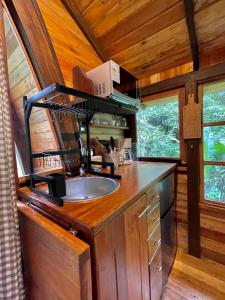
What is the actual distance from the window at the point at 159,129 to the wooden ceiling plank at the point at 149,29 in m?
0.67

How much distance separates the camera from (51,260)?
64cm

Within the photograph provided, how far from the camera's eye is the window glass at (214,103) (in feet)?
4.98

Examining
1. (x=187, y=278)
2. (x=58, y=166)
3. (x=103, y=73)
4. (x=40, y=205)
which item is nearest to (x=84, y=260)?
(x=40, y=205)

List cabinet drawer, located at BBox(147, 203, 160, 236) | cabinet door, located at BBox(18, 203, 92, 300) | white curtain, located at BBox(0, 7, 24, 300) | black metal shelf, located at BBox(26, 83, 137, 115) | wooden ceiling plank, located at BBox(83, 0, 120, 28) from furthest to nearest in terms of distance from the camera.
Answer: wooden ceiling plank, located at BBox(83, 0, 120, 28)
cabinet drawer, located at BBox(147, 203, 160, 236)
black metal shelf, located at BBox(26, 83, 137, 115)
white curtain, located at BBox(0, 7, 24, 300)
cabinet door, located at BBox(18, 203, 92, 300)

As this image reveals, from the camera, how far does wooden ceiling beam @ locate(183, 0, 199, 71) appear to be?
1.22 metres

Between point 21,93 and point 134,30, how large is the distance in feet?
3.82

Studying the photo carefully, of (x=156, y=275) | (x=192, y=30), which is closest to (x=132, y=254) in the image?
(x=156, y=275)

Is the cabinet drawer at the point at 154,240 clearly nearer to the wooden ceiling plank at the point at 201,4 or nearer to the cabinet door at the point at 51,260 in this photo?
the cabinet door at the point at 51,260

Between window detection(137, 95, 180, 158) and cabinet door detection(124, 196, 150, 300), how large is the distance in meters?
1.10

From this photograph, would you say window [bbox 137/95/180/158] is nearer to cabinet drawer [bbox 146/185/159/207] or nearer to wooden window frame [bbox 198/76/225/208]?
wooden window frame [bbox 198/76/225/208]

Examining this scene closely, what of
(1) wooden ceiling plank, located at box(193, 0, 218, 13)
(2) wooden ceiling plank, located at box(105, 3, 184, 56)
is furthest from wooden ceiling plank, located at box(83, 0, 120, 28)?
(1) wooden ceiling plank, located at box(193, 0, 218, 13)

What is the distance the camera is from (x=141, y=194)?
921mm

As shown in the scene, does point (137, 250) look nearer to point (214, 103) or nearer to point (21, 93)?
point (21, 93)

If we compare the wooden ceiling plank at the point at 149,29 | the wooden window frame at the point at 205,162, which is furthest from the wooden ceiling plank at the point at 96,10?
the wooden window frame at the point at 205,162
